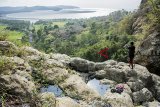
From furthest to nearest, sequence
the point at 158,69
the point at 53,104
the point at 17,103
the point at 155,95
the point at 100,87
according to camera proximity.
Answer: the point at 158,69 → the point at 155,95 → the point at 100,87 → the point at 53,104 → the point at 17,103

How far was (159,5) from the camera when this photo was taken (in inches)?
1113

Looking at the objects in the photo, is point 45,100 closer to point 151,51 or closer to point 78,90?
point 78,90

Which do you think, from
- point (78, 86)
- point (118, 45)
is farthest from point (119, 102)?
point (118, 45)

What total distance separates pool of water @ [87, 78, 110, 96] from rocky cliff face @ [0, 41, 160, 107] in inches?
15.9

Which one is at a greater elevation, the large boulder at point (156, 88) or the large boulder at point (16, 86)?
the large boulder at point (16, 86)

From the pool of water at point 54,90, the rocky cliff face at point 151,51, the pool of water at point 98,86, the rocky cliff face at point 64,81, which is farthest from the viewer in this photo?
the rocky cliff face at point 151,51

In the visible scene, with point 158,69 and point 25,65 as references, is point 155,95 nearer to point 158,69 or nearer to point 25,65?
point 158,69

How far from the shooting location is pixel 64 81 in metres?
14.9

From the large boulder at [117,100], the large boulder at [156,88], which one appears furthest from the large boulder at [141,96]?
the large boulder at [156,88]

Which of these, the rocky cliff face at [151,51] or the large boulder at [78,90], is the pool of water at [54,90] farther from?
the rocky cliff face at [151,51]

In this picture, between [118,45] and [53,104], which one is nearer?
[53,104]

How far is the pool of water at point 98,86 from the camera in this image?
16.5 metres

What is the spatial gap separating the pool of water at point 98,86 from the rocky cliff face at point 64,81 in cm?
40

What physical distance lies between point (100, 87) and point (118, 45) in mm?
42451
